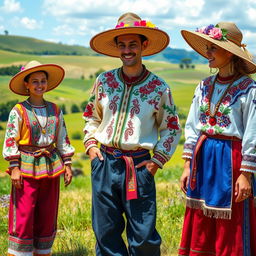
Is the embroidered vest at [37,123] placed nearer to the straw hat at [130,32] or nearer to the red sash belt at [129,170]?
the straw hat at [130,32]

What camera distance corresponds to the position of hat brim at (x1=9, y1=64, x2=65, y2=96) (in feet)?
14.3

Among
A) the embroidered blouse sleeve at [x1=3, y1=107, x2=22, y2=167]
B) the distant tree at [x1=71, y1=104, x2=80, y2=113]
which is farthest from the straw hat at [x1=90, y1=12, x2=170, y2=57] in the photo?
the distant tree at [x1=71, y1=104, x2=80, y2=113]

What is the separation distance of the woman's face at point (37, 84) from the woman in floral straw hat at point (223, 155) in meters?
1.41

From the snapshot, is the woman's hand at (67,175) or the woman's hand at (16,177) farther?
Result: the woman's hand at (67,175)

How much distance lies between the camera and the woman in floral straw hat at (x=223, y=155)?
3566 mm

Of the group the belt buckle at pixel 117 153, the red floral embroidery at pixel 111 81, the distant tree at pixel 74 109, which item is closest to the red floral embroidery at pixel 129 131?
the belt buckle at pixel 117 153

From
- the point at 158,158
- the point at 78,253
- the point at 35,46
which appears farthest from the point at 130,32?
the point at 35,46

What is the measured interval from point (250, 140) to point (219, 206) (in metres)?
0.55

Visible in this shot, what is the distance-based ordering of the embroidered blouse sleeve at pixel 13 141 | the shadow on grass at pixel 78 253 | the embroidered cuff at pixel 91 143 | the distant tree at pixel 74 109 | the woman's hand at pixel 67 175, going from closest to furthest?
1. the embroidered cuff at pixel 91 143
2. the embroidered blouse sleeve at pixel 13 141
3. the woman's hand at pixel 67 175
4. the shadow on grass at pixel 78 253
5. the distant tree at pixel 74 109

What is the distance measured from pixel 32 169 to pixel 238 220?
1.80 meters

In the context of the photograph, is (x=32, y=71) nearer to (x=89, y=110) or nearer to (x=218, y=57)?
(x=89, y=110)

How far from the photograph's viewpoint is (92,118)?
160 inches

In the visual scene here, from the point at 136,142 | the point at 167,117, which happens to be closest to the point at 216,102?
the point at 167,117

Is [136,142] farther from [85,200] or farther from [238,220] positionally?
[85,200]
